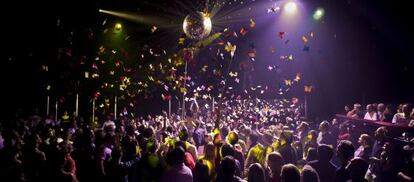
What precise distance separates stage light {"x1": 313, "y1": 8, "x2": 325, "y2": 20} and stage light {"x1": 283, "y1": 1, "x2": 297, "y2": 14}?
945 millimetres

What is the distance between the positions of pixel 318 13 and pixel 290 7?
47.3 inches

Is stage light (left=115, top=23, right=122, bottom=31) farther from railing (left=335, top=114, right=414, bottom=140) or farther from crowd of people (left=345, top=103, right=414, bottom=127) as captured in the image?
railing (left=335, top=114, right=414, bottom=140)

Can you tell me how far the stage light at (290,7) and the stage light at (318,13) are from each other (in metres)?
0.94

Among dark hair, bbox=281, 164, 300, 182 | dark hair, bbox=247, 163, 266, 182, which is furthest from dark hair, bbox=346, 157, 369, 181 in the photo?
dark hair, bbox=247, 163, 266, 182

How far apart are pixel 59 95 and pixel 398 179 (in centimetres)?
1415

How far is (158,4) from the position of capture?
16562mm

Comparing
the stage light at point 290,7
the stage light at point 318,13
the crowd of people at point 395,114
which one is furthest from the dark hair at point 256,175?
the stage light at point 290,7

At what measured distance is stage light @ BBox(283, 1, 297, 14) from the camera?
14516mm

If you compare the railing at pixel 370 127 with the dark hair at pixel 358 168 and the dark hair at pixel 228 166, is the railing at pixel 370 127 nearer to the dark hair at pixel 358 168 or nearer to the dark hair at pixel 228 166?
the dark hair at pixel 358 168

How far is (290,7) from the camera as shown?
1470 cm

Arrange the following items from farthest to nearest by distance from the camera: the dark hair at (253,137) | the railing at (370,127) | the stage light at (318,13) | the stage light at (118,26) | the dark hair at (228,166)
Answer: the stage light at (118,26) < the stage light at (318,13) < the dark hair at (253,137) < the railing at (370,127) < the dark hair at (228,166)

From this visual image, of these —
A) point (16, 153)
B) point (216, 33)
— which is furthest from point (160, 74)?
point (16, 153)

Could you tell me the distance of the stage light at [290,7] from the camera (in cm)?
1452

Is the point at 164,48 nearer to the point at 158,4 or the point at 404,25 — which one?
the point at 158,4
